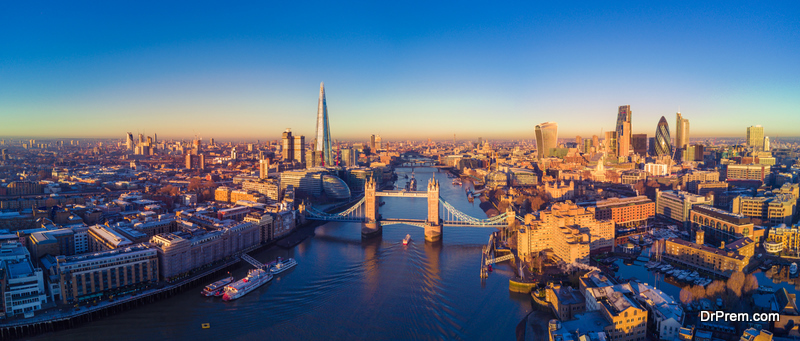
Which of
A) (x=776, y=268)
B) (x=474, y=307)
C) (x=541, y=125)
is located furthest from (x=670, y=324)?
(x=541, y=125)

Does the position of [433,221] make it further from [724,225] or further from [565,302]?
[724,225]

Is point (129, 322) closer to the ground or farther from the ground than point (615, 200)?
closer to the ground

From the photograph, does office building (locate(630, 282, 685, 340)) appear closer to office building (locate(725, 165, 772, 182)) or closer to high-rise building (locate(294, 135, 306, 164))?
office building (locate(725, 165, 772, 182))

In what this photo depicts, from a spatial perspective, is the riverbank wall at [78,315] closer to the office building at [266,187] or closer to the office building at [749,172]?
the office building at [266,187]

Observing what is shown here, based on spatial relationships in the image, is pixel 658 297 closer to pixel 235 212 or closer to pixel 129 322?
pixel 129 322

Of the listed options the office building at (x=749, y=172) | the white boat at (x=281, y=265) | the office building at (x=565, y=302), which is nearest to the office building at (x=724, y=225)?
the office building at (x=565, y=302)

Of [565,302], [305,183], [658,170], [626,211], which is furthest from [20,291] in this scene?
[658,170]
